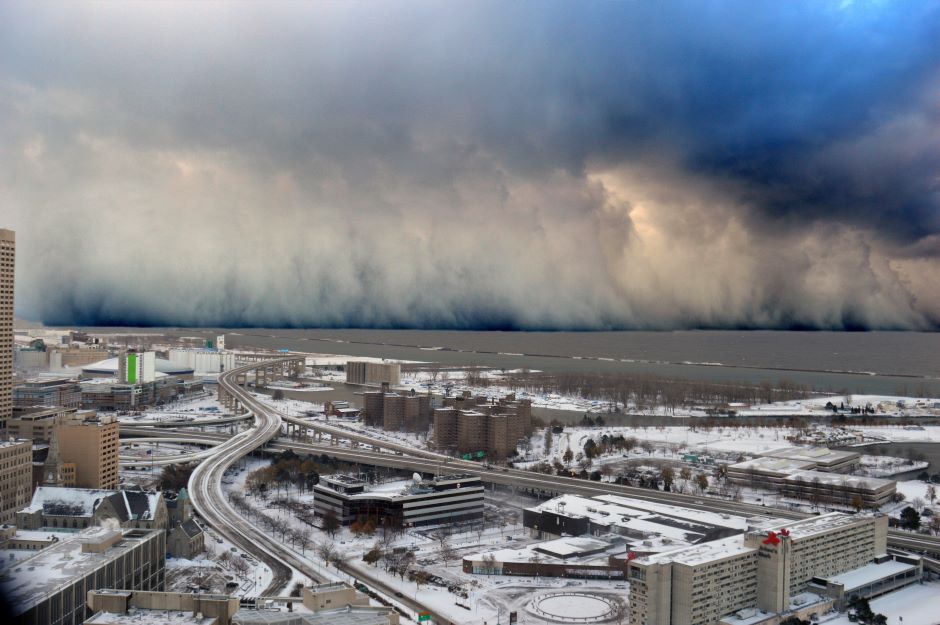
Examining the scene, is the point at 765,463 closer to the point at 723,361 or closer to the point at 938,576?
the point at 938,576

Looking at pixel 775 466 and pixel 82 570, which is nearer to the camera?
pixel 82 570

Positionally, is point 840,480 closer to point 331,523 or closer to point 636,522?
point 636,522

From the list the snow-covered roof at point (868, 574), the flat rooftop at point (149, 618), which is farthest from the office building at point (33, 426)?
the snow-covered roof at point (868, 574)

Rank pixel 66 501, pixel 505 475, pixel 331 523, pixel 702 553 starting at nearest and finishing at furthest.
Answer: pixel 702 553, pixel 66 501, pixel 331 523, pixel 505 475

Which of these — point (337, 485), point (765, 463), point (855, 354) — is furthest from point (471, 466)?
point (855, 354)

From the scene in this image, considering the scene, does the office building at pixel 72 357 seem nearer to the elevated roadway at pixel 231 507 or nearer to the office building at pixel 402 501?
the elevated roadway at pixel 231 507

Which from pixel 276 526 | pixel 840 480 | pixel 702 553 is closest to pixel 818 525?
pixel 702 553
